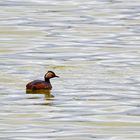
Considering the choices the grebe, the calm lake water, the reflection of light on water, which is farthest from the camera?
the grebe

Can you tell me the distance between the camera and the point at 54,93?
2047 cm

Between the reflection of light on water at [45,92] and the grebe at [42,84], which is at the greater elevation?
the grebe at [42,84]

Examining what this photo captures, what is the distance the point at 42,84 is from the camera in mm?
20656

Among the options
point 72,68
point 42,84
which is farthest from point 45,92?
point 72,68

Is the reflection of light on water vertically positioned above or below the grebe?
below

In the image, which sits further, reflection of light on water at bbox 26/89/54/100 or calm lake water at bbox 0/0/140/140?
reflection of light on water at bbox 26/89/54/100

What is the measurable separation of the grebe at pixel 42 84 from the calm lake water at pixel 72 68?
0.16m

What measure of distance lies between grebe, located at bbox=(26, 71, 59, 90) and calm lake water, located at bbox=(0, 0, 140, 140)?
16cm

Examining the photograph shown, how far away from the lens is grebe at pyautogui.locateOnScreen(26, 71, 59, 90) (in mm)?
20377

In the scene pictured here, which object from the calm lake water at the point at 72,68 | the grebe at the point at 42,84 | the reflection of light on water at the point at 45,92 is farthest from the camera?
the grebe at the point at 42,84

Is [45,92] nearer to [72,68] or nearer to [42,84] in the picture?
[42,84]

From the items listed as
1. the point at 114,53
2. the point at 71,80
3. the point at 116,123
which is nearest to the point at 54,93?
the point at 71,80

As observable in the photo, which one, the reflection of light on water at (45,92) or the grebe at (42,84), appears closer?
the reflection of light on water at (45,92)

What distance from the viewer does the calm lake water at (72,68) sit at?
59.2ft
